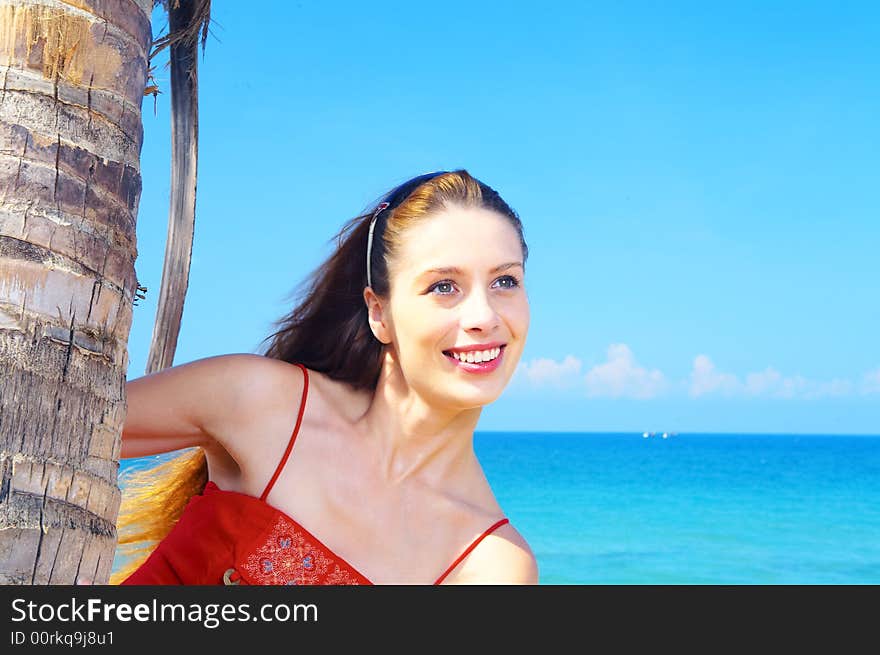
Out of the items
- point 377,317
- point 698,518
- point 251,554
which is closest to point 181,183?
point 377,317

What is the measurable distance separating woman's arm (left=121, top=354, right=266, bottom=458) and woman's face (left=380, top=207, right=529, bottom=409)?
0.55m

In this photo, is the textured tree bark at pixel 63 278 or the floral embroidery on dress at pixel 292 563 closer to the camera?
the textured tree bark at pixel 63 278

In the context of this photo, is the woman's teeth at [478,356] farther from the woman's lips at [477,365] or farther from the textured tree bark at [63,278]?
the textured tree bark at [63,278]

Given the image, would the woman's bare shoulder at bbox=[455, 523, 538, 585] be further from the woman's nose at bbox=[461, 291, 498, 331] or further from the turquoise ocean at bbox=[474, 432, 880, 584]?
the turquoise ocean at bbox=[474, 432, 880, 584]

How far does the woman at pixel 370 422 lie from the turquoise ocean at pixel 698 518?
1754 cm

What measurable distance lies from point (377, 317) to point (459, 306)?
0.43 m

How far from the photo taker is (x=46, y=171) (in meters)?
1.99

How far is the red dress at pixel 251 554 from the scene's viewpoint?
3225mm

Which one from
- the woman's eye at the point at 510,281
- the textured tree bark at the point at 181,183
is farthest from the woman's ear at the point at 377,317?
the textured tree bark at the point at 181,183

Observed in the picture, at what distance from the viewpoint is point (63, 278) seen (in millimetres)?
1962

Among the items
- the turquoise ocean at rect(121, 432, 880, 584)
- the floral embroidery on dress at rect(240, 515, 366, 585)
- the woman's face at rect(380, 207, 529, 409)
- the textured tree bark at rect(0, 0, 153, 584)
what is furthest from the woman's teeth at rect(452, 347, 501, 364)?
the turquoise ocean at rect(121, 432, 880, 584)

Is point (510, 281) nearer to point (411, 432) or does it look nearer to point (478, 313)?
point (478, 313)

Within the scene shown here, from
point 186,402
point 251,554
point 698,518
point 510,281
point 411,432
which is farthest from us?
point 698,518
